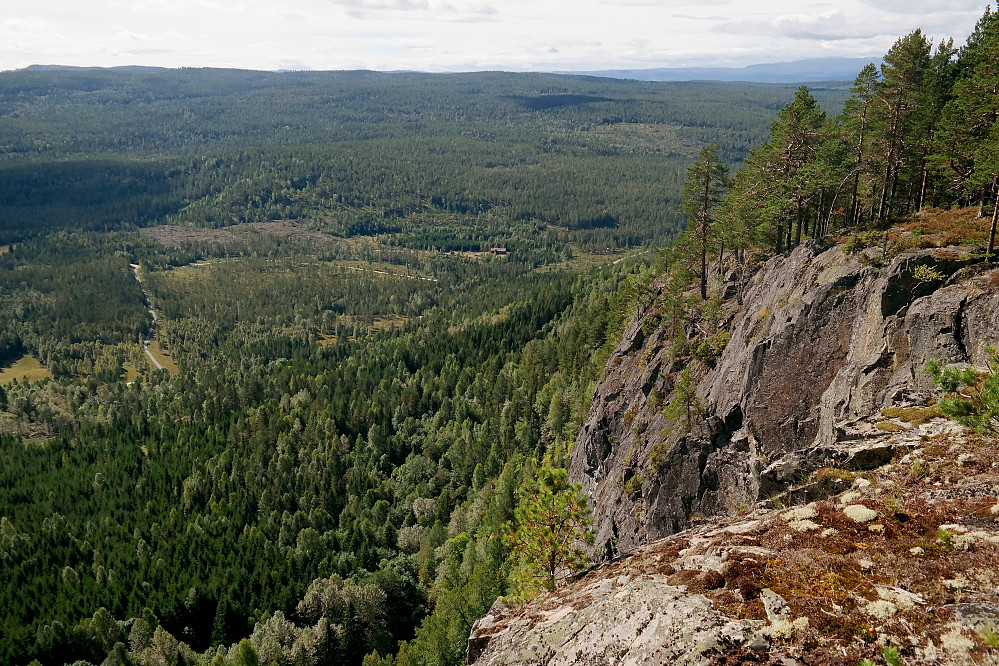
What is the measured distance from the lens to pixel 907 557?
2044 cm

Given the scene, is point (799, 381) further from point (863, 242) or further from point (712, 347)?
point (712, 347)

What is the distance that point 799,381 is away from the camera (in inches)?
1668

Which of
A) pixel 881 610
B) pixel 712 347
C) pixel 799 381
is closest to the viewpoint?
pixel 881 610

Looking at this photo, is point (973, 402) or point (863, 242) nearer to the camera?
point (973, 402)

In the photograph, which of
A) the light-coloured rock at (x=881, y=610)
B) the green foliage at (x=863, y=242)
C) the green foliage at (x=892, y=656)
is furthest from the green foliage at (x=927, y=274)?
the green foliage at (x=892, y=656)

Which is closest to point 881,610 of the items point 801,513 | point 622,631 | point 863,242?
point 801,513

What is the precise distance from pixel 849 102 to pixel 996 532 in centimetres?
5476

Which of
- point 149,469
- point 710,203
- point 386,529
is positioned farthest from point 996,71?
point 149,469

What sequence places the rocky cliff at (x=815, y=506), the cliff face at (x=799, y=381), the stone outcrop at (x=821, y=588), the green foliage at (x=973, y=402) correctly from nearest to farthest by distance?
the stone outcrop at (x=821, y=588) → the rocky cliff at (x=815, y=506) → the green foliage at (x=973, y=402) → the cliff face at (x=799, y=381)

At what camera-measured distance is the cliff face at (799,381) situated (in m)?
33.6

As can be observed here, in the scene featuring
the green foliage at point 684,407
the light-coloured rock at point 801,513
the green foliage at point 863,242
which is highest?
the green foliage at point 863,242

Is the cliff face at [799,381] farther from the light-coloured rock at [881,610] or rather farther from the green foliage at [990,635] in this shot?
the green foliage at [990,635]

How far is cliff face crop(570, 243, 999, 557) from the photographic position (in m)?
33.6

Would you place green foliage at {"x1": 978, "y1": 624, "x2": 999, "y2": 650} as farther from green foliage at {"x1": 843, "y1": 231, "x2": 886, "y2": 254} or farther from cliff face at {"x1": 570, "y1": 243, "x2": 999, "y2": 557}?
green foliage at {"x1": 843, "y1": 231, "x2": 886, "y2": 254}
